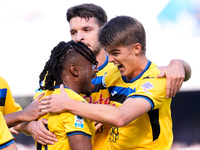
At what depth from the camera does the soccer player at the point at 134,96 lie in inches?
73.7

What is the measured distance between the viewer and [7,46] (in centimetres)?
531

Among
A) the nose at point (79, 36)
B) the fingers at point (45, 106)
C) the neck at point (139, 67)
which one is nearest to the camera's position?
the fingers at point (45, 106)

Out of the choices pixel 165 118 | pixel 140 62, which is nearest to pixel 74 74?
pixel 140 62

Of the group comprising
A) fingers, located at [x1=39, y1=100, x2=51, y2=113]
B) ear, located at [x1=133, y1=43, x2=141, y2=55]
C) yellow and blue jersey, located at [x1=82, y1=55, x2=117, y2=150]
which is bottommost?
yellow and blue jersey, located at [x1=82, y1=55, x2=117, y2=150]

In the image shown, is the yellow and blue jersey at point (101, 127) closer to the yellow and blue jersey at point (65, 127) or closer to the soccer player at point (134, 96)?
the soccer player at point (134, 96)

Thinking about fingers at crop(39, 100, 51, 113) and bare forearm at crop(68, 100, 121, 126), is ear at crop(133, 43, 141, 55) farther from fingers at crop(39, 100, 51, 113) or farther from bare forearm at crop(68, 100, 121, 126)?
fingers at crop(39, 100, 51, 113)

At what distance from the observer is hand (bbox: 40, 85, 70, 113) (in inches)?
69.8

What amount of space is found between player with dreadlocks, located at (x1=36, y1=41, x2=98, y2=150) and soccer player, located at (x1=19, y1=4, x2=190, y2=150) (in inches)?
5.9

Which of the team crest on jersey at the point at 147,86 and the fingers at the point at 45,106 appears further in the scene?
the team crest on jersey at the point at 147,86

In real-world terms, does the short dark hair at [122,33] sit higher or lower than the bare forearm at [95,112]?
higher

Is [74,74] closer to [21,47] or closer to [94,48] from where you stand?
[94,48]

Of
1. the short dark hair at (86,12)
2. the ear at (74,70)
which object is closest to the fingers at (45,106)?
the ear at (74,70)

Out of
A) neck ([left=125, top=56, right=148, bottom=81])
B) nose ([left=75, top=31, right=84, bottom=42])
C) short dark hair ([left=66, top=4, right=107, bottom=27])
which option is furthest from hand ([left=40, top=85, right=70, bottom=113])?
short dark hair ([left=66, top=4, right=107, bottom=27])

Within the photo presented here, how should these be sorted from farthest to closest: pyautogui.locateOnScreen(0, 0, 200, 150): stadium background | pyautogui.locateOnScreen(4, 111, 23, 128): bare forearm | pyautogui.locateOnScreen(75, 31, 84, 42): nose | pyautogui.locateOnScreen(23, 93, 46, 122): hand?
1. pyautogui.locateOnScreen(0, 0, 200, 150): stadium background
2. pyautogui.locateOnScreen(75, 31, 84, 42): nose
3. pyautogui.locateOnScreen(4, 111, 23, 128): bare forearm
4. pyautogui.locateOnScreen(23, 93, 46, 122): hand
